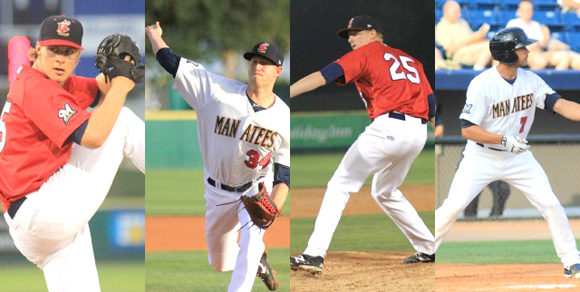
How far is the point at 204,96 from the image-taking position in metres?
3.83

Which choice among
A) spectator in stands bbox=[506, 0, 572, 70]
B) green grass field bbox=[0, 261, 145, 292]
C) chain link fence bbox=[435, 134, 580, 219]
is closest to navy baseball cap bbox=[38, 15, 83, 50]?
green grass field bbox=[0, 261, 145, 292]

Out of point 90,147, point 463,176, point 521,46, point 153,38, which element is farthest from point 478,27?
point 90,147

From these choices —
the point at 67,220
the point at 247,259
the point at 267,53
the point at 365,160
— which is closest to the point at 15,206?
the point at 67,220

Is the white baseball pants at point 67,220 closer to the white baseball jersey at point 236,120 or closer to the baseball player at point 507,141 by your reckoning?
the white baseball jersey at point 236,120

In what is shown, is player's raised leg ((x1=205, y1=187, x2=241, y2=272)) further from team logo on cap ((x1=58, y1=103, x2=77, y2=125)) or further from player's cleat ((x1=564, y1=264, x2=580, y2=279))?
player's cleat ((x1=564, y1=264, x2=580, y2=279))

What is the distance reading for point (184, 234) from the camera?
7453 mm

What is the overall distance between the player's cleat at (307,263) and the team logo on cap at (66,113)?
137 cm

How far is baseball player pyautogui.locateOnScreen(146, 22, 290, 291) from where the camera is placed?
3.76m

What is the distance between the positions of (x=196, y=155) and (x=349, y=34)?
1041 centimetres

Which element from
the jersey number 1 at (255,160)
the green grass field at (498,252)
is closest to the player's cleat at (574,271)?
the green grass field at (498,252)

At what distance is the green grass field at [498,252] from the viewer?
6082 mm

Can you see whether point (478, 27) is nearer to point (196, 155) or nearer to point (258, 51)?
point (258, 51)

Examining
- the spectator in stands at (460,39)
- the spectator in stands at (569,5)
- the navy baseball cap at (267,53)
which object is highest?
the navy baseball cap at (267,53)

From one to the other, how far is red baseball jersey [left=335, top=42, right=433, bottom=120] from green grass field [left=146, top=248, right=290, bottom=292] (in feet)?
4.64
